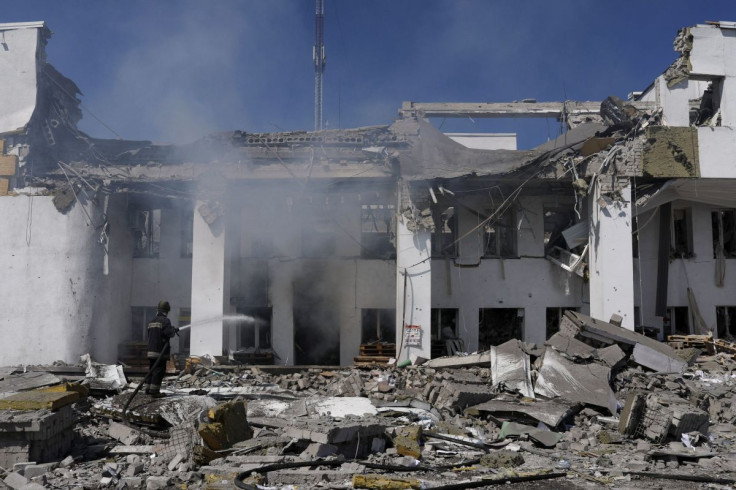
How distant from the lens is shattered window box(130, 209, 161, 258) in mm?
17141

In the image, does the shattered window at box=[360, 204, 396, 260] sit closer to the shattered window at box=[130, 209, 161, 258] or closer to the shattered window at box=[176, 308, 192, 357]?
the shattered window at box=[176, 308, 192, 357]

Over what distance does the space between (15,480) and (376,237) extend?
11694 millimetres

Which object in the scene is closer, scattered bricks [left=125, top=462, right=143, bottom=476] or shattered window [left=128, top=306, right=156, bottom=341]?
scattered bricks [left=125, top=462, right=143, bottom=476]

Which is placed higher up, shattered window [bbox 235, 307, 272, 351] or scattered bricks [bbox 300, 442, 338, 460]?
shattered window [bbox 235, 307, 272, 351]

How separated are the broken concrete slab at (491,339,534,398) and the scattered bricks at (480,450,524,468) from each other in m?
3.27

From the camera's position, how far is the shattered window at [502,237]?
1708 centimetres

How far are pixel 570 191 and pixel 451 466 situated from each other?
11.4m

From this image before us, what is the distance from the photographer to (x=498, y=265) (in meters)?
16.9

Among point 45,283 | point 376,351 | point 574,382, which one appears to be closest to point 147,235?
point 45,283

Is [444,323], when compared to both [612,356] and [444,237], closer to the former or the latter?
[444,237]

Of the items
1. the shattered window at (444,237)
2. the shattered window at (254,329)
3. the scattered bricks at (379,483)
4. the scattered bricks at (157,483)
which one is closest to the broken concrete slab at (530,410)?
the scattered bricks at (379,483)

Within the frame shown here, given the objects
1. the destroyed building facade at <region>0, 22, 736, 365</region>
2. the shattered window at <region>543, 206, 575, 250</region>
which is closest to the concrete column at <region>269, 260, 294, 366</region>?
the destroyed building facade at <region>0, 22, 736, 365</region>

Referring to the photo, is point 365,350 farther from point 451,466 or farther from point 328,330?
point 451,466

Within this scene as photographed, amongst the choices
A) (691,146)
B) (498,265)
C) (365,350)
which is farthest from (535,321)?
(691,146)
